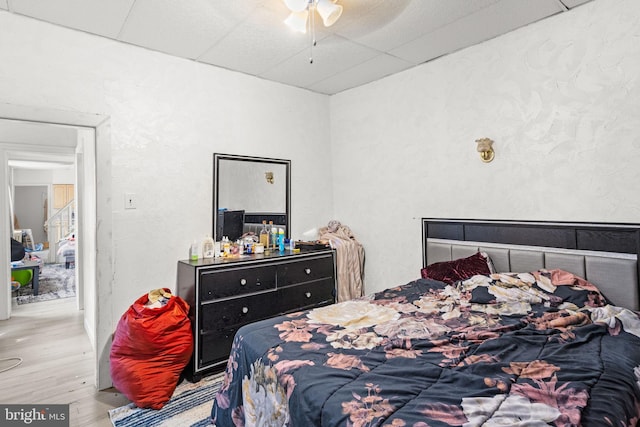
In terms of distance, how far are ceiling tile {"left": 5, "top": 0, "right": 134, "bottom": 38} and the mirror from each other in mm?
1254

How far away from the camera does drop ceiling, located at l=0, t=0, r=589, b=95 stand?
2.29 metres

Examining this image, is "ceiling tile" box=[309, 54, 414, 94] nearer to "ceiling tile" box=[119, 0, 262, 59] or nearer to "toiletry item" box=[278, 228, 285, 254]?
"ceiling tile" box=[119, 0, 262, 59]

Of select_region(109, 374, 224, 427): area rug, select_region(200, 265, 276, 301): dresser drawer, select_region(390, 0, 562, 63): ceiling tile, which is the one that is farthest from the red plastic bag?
select_region(390, 0, 562, 63): ceiling tile

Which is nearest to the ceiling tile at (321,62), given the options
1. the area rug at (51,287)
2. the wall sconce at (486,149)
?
the wall sconce at (486,149)

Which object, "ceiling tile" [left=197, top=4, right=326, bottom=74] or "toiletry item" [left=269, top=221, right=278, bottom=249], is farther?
"toiletry item" [left=269, top=221, right=278, bottom=249]

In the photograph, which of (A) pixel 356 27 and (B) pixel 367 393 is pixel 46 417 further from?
(A) pixel 356 27

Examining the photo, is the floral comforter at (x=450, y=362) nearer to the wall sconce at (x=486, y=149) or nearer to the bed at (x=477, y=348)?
the bed at (x=477, y=348)

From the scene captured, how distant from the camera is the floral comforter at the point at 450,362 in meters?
1.12

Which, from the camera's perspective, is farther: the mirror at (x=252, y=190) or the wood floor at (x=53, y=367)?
the mirror at (x=252, y=190)

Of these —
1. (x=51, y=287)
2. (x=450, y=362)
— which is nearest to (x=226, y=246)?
(x=450, y=362)

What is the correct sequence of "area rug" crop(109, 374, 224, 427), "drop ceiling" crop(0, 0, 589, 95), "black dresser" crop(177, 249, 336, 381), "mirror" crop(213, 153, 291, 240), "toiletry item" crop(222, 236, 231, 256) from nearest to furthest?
"area rug" crop(109, 374, 224, 427), "drop ceiling" crop(0, 0, 589, 95), "black dresser" crop(177, 249, 336, 381), "toiletry item" crop(222, 236, 231, 256), "mirror" crop(213, 153, 291, 240)

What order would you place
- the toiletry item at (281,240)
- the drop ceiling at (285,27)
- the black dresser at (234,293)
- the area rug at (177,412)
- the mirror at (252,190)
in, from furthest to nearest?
1. the toiletry item at (281,240)
2. the mirror at (252,190)
3. the black dresser at (234,293)
4. the drop ceiling at (285,27)
5. the area rug at (177,412)

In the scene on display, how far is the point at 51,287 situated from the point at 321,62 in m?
5.71

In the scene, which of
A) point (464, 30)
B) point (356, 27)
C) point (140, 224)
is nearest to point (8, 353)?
point (140, 224)
